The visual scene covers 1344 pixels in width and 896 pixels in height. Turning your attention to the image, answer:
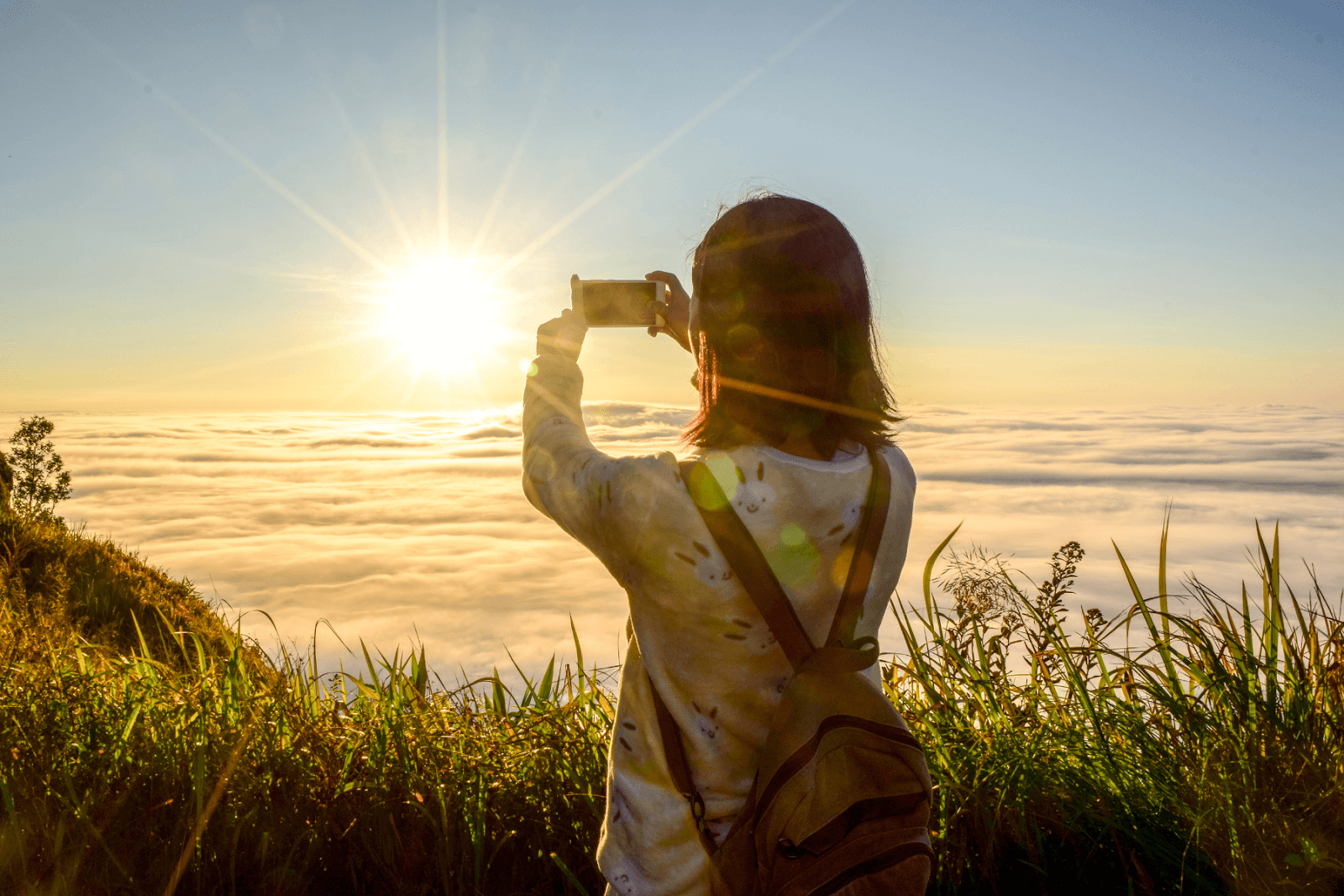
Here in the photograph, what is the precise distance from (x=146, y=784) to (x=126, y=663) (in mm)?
1461

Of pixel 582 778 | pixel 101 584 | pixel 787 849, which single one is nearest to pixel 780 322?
pixel 787 849

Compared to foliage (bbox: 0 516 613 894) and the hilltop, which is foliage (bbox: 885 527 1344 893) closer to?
foliage (bbox: 0 516 613 894)

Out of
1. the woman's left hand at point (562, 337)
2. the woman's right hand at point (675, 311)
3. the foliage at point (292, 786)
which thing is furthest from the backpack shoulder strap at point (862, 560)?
the foliage at point (292, 786)

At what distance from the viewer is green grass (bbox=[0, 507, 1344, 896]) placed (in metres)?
2.44

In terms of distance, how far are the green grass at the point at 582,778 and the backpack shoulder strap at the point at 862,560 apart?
1.20m

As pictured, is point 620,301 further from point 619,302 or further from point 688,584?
point 688,584

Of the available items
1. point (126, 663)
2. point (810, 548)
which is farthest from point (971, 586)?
point (126, 663)

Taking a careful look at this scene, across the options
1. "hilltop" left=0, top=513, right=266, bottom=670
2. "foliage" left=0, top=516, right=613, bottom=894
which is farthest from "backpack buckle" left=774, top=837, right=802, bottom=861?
"hilltop" left=0, top=513, right=266, bottom=670

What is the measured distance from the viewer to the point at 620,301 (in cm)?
196

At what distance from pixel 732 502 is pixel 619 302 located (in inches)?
26.9

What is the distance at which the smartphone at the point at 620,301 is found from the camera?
195 cm

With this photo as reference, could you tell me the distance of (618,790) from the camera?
1711mm

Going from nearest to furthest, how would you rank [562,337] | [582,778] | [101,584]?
[562,337] < [582,778] < [101,584]

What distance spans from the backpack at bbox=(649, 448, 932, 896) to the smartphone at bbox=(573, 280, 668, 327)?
0.55 metres
